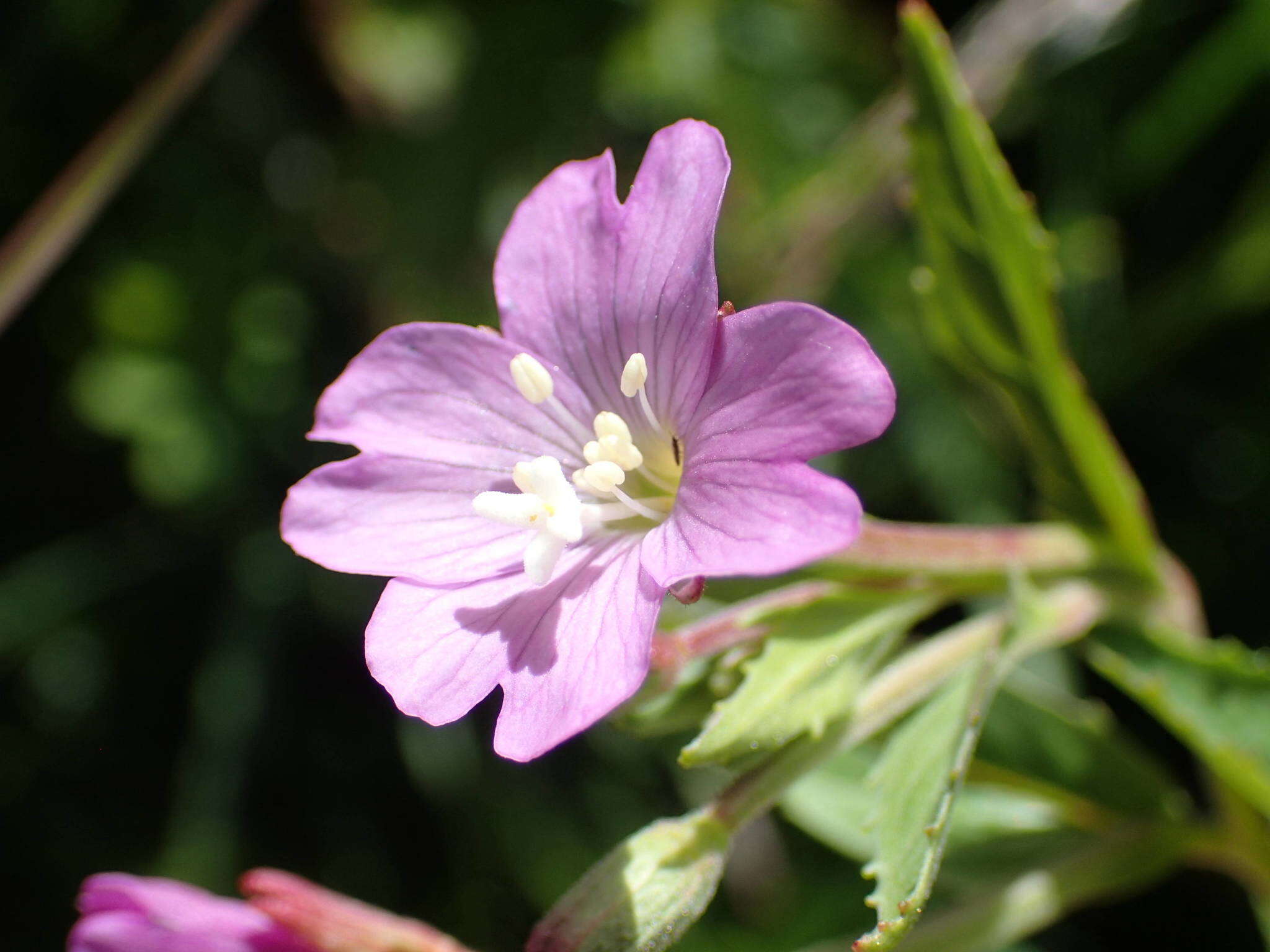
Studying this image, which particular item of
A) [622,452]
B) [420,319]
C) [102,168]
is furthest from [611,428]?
[420,319]

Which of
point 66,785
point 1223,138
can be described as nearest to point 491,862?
point 66,785

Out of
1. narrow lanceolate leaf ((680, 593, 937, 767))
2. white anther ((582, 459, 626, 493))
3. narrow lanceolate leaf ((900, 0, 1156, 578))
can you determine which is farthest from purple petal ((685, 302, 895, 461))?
narrow lanceolate leaf ((900, 0, 1156, 578))

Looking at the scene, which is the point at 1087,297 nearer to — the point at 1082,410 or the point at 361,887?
the point at 1082,410

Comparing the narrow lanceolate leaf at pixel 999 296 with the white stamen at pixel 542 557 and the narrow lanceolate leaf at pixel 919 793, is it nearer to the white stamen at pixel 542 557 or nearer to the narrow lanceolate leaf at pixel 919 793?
the narrow lanceolate leaf at pixel 919 793

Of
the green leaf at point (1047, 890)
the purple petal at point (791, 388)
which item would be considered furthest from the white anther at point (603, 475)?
the green leaf at point (1047, 890)

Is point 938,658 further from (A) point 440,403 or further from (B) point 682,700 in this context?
(A) point 440,403
